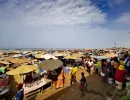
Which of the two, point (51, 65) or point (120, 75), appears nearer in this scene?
point (120, 75)

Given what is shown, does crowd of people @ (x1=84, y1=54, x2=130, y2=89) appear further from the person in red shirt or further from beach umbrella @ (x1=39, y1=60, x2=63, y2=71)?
beach umbrella @ (x1=39, y1=60, x2=63, y2=71)

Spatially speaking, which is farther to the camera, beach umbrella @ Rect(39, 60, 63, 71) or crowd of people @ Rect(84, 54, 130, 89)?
beach umbrella @ Rect(39, 60, 63, 71)

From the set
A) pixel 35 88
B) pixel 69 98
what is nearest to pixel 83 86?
pixel 69 98

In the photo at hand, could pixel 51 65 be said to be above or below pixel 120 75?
above

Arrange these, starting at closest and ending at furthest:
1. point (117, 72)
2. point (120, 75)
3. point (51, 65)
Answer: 1. point (120, 75)
2. point (117, 72)
3. point (51, 65)

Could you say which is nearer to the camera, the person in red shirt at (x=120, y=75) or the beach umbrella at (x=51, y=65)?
the person in red shirt at (x=120, y=75)

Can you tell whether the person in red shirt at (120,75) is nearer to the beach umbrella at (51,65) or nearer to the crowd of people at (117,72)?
the crowd of people at (117,72)

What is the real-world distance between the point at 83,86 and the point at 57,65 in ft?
10.5

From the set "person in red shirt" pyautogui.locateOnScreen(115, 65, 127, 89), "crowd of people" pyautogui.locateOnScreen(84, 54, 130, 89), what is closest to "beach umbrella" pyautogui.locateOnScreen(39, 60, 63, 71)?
"crowd of people" pyautogui.locateOnScreen(84, 54, 130, 89)

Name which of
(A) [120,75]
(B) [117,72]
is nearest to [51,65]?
(B) [117,72]

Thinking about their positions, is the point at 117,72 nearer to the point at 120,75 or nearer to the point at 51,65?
the point at 120,75

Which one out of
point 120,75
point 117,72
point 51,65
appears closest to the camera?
point 120,75

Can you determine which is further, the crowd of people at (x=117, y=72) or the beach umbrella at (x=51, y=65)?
the beach umbrella at (x=51, y=65)

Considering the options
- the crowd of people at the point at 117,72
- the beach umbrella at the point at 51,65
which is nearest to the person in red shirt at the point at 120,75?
the crowd of people at the point at 117,72
